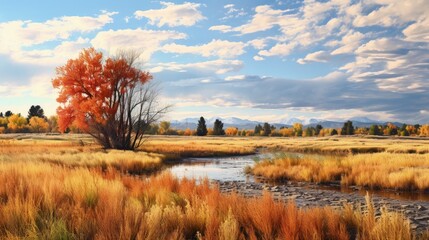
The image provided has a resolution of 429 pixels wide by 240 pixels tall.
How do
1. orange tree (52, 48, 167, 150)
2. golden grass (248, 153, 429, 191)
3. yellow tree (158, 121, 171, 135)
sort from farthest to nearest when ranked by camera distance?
yellow tree (158, 121, 171, 135), orange tree (52, 48, 167, 150), golden grass (248, 153, 429, 191)

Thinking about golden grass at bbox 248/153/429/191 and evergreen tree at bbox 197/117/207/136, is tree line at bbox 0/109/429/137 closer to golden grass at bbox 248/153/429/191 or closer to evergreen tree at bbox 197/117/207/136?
evergreen tree at bbox 197/117/207/136

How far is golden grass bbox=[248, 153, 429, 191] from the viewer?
15.8 meters

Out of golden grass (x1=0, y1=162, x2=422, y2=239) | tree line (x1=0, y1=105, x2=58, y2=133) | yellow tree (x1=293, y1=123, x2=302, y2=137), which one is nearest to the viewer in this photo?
golden grass (x1=0, y1=162, x2=422, y2=239)

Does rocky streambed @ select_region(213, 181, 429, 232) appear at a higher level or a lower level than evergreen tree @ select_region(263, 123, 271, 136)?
lower

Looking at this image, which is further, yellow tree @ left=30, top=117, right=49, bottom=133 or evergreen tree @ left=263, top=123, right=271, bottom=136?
evergreen tree @ left=263, top=123, right=271, bottom=136

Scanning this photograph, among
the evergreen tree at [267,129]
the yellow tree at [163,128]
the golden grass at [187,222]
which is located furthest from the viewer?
the evergreen tree at [267,129]

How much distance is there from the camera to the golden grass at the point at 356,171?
1578 cm

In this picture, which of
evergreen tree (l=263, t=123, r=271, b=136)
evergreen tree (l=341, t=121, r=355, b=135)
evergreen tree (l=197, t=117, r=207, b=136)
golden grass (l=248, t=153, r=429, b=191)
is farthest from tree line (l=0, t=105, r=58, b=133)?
golden grass (l=248, t=153, r=429, b=191)

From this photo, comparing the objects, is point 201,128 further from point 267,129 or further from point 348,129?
point 348,129

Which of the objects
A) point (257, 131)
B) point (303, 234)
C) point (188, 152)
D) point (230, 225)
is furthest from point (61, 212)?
point (257, 131)

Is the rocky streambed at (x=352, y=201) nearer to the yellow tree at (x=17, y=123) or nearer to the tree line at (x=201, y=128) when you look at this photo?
the tree line at (x=201, y=128)

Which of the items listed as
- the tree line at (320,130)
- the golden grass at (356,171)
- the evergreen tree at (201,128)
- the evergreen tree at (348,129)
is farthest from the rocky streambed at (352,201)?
the evergreen tree at (348,129)

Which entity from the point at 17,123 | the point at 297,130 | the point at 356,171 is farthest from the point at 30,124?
the point at 356,171

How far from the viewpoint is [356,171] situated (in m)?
18.3
